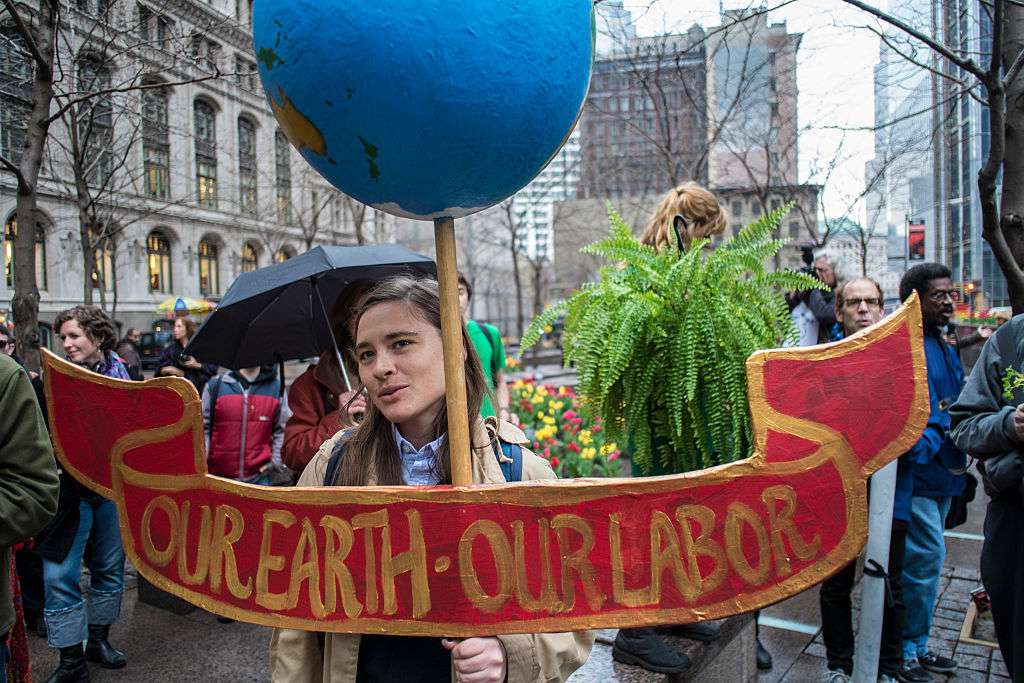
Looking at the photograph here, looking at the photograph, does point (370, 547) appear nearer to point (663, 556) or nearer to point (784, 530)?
point (663, 556)

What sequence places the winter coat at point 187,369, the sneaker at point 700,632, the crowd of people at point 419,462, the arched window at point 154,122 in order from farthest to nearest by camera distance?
the arched window at point 154,122, the winter coat at point 187,369, the sneaker at point 700,632, the crowd of people at point 419,462

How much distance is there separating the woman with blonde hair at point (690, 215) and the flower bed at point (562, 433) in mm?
1986

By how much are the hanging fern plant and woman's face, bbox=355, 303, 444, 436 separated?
Result: 1088 millimetres

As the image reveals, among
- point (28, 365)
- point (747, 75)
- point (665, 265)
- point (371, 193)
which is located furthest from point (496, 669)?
point (747, 75)

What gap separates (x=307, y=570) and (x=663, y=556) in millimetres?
686

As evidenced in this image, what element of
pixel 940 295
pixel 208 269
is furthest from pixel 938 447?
pixel 208 269

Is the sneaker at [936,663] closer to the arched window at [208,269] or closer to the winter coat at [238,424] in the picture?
the winter coat at [238,424]

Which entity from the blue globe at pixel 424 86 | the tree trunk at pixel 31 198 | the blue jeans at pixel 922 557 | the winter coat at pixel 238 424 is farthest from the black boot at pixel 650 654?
the tree trunk at pixel 31 198

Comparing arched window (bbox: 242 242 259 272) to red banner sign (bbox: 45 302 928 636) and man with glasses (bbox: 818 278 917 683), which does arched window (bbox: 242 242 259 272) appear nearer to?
man with glasses (bbox: 818 278 917 683)

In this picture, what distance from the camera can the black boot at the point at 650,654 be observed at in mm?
2806

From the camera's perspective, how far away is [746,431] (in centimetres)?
255

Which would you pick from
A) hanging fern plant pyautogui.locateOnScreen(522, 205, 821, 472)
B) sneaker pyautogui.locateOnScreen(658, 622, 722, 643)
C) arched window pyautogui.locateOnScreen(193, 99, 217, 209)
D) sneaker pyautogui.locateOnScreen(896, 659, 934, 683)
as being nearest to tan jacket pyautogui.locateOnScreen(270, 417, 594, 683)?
hanging fern plant pyautogui.locateOnScreen(522, 205, 821, 472)

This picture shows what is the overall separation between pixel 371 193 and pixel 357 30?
0.28 m

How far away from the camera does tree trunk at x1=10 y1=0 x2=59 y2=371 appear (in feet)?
14.3
